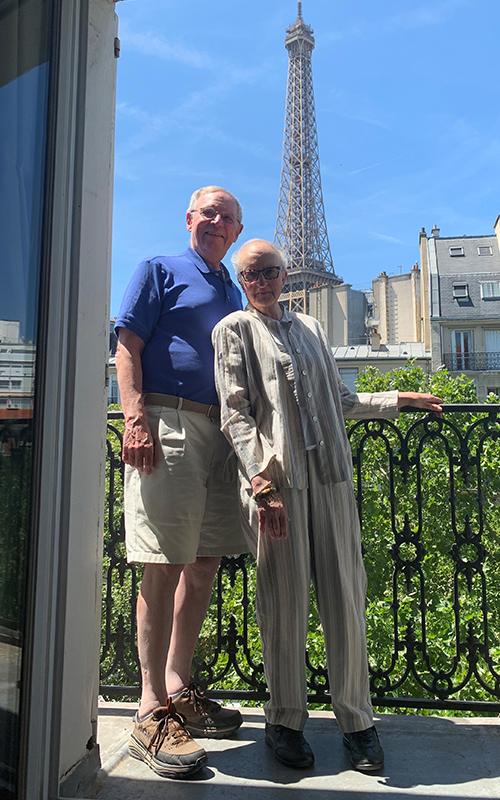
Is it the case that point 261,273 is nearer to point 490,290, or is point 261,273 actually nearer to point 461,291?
point 461,291

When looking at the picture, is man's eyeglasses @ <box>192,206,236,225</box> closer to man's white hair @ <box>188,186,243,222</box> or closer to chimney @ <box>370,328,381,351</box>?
man's white hair @ <box>188,186,243,222</box>

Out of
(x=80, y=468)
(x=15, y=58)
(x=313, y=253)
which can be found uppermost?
(x=313, y=253)

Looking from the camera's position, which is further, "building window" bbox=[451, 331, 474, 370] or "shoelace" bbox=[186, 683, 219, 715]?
"building window" bbox=[451, 331, 474, 370]

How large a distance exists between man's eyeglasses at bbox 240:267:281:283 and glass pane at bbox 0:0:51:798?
724 mm

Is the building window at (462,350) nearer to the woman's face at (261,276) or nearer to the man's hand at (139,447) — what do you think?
the woman's face at (261,276)

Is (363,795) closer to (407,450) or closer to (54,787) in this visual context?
(54,787)

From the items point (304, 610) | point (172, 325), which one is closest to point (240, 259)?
point (172, 325)

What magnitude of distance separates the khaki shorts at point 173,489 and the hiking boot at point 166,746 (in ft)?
1.62

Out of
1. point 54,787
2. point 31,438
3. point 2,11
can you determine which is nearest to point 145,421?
point 31,438

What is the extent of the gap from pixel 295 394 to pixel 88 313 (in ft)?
2.33

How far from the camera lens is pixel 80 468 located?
6.13 feet

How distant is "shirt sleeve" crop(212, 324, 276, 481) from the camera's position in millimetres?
1956

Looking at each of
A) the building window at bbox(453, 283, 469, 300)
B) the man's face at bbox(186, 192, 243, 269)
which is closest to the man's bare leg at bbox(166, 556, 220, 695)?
the man's face at bbox(186, 192, 243, 269)

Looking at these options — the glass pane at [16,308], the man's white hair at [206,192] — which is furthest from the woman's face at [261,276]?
the glass pane at [16,308]
